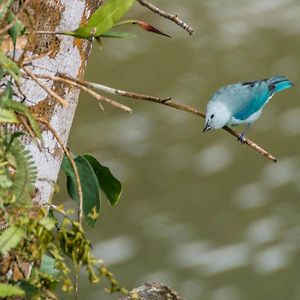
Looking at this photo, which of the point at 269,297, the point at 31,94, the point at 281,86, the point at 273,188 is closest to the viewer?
the point at 31,94

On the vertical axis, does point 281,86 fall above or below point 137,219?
below

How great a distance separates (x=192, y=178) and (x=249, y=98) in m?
2.14

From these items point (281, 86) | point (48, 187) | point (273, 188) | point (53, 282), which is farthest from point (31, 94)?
point (273, 188)

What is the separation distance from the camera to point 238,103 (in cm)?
319

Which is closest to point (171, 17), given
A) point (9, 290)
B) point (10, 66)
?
point (10, 66)

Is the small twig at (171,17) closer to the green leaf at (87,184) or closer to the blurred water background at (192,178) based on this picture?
the green leaf at (87,184)

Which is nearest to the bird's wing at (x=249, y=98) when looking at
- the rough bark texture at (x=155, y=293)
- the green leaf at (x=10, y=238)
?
the rough bark texture at (x=155, y=293)

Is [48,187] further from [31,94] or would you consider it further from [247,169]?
[247,169]

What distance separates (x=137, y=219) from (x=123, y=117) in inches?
19.7

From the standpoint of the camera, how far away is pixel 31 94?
1.82 m

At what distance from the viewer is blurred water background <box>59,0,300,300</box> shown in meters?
5.09

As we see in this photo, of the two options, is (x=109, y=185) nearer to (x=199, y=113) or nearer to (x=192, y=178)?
(x=199, y=113)

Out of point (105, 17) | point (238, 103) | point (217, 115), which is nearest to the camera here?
point (105, 17)

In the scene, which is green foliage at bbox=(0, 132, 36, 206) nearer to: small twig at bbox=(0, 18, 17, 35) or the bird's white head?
small twig at bbox=(0, 18, 17, 35)
